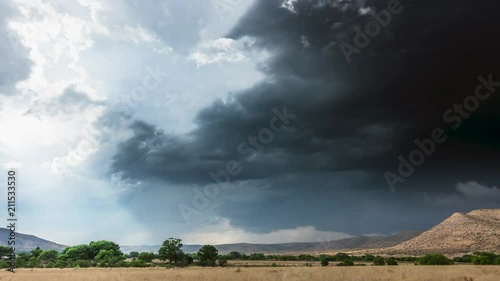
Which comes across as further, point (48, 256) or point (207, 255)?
point (48, 256)

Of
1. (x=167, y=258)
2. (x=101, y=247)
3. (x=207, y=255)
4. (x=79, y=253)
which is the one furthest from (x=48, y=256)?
(x=207, y=255)

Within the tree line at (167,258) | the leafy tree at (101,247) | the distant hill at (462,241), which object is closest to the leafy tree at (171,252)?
the tree line at (167,258)

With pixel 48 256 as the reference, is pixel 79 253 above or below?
above

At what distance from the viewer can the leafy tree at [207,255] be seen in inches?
3846

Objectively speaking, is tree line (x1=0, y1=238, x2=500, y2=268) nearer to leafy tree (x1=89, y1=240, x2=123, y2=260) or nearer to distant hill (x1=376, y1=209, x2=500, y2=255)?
leafy tree (x1=89, y1=240, x2=123, y2=260)

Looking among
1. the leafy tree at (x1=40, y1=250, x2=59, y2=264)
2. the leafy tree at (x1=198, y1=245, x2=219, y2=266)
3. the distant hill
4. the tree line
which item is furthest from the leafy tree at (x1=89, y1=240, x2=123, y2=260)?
the distant hill

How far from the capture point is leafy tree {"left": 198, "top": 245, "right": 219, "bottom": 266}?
97.7m

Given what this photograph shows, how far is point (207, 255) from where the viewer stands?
3930 inches

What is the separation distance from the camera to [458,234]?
187 meters

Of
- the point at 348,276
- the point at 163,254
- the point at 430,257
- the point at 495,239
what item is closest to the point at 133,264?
the point at 163,254

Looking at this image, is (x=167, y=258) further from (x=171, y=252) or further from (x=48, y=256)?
(x=48, y=256)

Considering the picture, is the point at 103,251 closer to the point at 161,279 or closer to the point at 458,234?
the point at 161,279

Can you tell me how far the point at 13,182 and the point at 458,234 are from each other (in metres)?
187

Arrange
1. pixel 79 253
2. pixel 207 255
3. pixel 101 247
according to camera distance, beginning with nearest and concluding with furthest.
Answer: pixel 207 255, pixel 79 253, pixel 101 247
